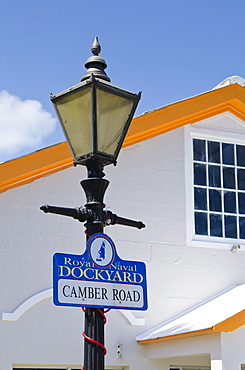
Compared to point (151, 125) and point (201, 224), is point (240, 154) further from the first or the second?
point (151, 125)

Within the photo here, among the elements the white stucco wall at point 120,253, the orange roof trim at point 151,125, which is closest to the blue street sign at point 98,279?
the white stucco wall at point 120,253

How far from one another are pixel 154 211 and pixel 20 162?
2.00 meters

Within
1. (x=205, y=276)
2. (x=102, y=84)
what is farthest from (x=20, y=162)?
(x=102, y=84)

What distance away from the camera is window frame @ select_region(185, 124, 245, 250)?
8.70 meters

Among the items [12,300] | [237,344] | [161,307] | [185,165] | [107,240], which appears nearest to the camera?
[107,240]

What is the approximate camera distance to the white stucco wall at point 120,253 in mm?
7449

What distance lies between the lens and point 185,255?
856 centimetres

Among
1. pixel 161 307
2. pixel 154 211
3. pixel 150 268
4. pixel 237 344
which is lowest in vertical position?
pixel 237 344

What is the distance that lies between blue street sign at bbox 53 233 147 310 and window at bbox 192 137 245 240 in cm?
512

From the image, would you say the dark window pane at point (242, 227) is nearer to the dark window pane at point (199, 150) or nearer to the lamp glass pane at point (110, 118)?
the dark window pane at point (199, 150)

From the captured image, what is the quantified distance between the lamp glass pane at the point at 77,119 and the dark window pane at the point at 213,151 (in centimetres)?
556

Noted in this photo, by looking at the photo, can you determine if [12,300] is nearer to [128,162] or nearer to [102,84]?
[128,162]

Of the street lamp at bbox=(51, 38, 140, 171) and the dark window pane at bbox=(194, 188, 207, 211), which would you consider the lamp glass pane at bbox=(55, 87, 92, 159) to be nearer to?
the street lamp at bbox=(51, 38, 140, 171)

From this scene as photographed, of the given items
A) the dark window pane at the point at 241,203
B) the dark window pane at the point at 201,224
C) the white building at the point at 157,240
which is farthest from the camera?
the dark window pane at the point at 241,203
